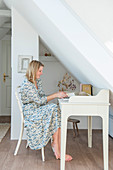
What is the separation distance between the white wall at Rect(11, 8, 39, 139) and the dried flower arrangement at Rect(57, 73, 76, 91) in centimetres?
116

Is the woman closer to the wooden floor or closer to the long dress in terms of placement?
the long dress

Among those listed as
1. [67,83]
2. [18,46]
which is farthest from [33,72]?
[67,83]

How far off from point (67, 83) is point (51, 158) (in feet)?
7.14

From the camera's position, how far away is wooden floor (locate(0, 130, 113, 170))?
2.73 meters

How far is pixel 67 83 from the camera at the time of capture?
5004 mm

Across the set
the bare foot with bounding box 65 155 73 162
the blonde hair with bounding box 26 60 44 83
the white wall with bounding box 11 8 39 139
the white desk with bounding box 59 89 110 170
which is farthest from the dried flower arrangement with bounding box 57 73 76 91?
the white desk with bounding box 59 89 110 170

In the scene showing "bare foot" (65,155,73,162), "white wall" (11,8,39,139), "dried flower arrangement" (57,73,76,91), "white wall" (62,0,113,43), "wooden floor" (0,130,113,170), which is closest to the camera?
"white wall" (62,0,113,43)

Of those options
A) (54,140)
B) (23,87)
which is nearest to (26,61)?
(23,87)

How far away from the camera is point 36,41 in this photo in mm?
3990

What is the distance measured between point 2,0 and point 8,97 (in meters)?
2.91

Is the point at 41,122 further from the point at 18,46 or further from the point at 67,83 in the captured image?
the point at 67,83

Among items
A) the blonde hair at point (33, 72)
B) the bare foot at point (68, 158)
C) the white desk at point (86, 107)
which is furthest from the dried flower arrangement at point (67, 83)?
the white desk at point (86, 107)

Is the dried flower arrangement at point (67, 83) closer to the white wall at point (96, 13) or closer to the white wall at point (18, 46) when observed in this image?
the white wall at point (18, 46)

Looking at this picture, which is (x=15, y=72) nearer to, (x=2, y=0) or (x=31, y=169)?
(x=2, y=0)
